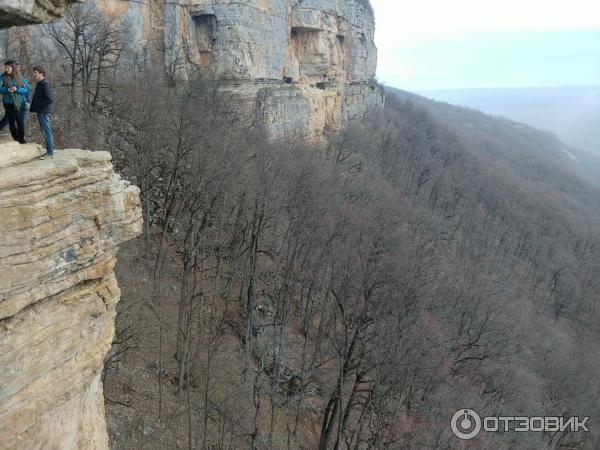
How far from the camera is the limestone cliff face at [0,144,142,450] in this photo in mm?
6676

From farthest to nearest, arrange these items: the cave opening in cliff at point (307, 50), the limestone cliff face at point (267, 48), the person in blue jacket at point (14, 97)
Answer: the cave opening in cliff at point (307, 50) < the limestone cliff face at point (267, 48) < the person in blue jacket at point (14, 97)

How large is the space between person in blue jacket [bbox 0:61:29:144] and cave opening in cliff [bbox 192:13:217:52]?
2872 centimetres

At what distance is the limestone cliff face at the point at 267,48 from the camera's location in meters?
33.2

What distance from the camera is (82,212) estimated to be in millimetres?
7621

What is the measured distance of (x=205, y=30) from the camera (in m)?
34.7

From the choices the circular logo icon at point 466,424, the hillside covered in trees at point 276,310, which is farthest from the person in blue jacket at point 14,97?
the circular logo icon at point 466,424

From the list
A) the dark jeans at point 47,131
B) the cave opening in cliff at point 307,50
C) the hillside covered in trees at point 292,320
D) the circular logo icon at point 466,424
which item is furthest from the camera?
the cave opening in cliff at point 307,50

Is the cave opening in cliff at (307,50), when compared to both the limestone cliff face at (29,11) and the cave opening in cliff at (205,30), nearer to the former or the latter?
the cave opening in cliff at (205,30)

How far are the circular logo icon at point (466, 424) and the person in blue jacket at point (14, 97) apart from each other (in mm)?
17215

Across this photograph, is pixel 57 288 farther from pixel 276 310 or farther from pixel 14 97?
pixel 276 310

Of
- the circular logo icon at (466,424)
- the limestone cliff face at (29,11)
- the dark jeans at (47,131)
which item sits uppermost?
the limestone cliff face at (29,11)

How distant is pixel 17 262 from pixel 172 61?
2951cm

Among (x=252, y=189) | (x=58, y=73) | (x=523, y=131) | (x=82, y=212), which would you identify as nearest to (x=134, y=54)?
(x=58, y=73)

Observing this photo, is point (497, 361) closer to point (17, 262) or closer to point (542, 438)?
point (542, 438)
